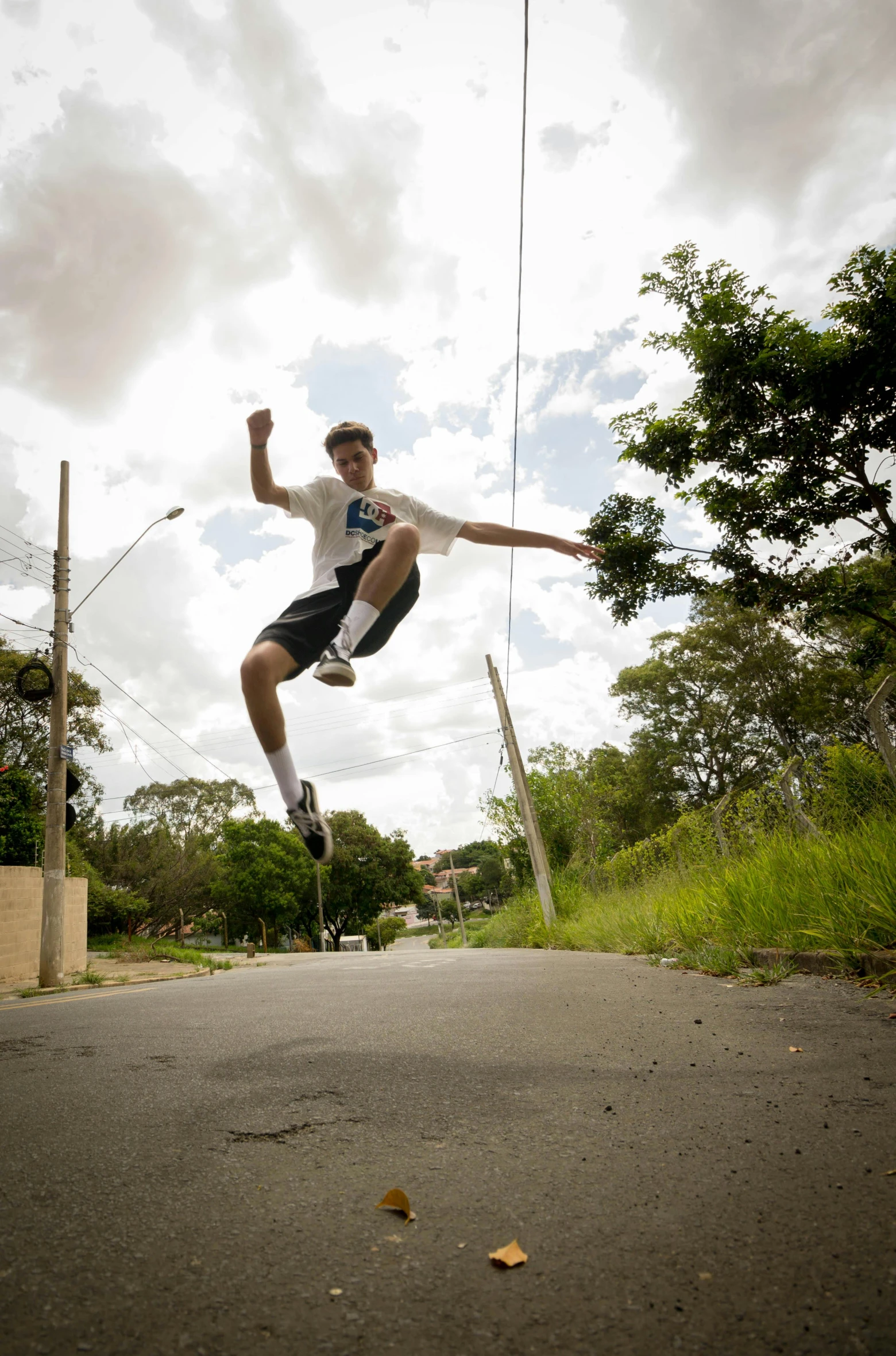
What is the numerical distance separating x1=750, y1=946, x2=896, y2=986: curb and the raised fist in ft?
13.1

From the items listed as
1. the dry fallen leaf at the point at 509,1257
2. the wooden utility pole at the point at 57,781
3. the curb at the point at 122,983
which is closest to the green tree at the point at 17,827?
the curb at the point at 122,983

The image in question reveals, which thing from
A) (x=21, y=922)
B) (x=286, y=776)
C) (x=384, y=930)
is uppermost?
(x=21, y=922)

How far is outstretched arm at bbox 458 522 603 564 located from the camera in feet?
13.6

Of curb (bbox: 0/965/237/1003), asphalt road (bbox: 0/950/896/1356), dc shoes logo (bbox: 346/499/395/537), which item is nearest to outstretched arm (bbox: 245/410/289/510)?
dc shoes logo (bbox: 346/499/395/537)

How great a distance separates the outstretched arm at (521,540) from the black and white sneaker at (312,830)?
5.81 ft

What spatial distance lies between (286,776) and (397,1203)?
2.05m

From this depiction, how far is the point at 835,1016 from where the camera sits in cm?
296

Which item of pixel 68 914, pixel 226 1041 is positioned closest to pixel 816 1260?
pixel 226 1041

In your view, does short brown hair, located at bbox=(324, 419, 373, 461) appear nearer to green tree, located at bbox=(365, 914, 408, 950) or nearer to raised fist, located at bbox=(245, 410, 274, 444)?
raised fist, located at bbox=(245, 410, 274, 444)

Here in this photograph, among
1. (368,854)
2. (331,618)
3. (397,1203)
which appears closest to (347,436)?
(331,618)

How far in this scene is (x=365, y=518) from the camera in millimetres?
3732

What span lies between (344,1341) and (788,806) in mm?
6402

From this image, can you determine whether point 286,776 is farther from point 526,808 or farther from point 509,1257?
point 526,808

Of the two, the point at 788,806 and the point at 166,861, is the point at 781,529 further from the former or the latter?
the point at 166,861
